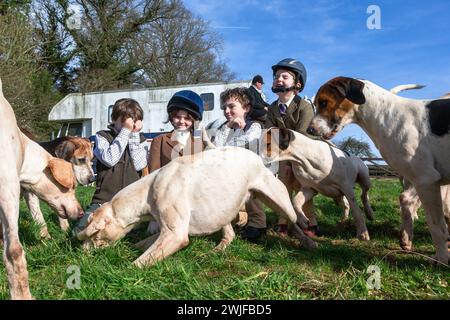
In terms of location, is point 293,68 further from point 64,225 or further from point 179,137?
point 64,225

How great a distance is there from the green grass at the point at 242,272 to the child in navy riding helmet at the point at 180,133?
106cm

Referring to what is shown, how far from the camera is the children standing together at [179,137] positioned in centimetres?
520

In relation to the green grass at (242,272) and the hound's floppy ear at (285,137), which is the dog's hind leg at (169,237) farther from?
the hound's floppy ear at (285,137)

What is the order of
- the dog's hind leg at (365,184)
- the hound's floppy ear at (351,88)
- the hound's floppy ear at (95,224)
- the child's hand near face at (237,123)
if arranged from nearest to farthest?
the hound's floppy ear at (95,224), the hound's floppy ear at (351,88), the child's hand near face at (237,123), the dog's hind leg at (365,184)

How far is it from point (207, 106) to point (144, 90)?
129 inches

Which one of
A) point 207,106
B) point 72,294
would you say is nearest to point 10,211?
point 72,294

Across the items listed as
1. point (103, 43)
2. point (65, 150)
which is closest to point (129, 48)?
point (103, 43)

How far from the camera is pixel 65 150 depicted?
5.90m

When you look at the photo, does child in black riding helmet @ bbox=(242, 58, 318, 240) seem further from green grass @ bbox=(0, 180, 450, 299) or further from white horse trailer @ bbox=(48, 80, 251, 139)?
white horse trailer @ bbox=(48, 80, 251, 139)

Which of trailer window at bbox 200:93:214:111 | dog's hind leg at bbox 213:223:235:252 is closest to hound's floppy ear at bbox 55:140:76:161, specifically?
dog's hind leg at bbox 213:223:235:252

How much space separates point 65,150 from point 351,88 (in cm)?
380

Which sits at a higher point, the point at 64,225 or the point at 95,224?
the point at 95,224

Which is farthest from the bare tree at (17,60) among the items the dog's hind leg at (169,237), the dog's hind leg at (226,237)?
the dog's hind leg at (169,237)

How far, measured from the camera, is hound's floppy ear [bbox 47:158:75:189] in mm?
4605
